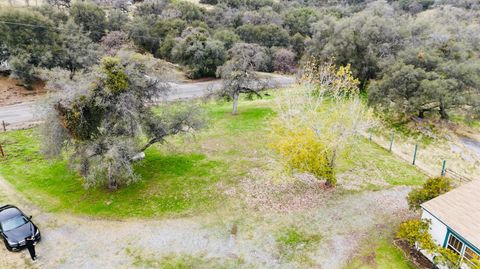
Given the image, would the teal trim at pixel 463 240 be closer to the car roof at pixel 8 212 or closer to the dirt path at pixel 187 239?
the dirt path at pixel 187 239

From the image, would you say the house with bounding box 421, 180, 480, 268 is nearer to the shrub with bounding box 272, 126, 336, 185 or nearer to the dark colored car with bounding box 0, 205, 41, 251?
the shrub with bounding box 272, 126, 336, 185

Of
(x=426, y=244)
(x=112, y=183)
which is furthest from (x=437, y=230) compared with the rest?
(x=112, y=183)

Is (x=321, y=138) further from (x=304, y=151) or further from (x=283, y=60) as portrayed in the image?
(x=283, y=60)

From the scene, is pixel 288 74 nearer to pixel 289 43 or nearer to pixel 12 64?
pixel 289 43

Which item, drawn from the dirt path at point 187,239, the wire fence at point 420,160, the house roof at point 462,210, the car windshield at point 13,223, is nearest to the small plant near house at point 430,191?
the house roof at point 462,210

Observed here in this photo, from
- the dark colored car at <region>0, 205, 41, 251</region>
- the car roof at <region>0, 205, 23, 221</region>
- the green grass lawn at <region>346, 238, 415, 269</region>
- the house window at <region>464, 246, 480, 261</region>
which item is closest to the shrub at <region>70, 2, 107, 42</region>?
the car roof at <region>0, 205, 23, 221</region>
